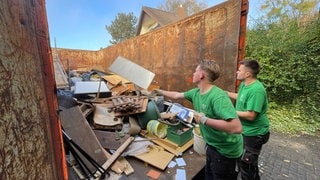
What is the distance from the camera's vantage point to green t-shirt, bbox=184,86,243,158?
160 centimetres

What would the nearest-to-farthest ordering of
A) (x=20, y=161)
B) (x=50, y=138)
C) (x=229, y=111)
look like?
1. (x=20, y=161)
2. (x=50, y=138)
3. (x=229, y=111)

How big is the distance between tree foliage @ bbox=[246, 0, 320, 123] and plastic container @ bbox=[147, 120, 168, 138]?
4.74 m

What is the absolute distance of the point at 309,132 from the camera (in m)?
5.04

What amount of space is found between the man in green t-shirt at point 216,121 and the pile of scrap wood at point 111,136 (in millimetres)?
814

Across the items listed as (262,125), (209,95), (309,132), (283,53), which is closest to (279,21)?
(283,53)

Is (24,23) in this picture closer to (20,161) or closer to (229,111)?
(20,161)

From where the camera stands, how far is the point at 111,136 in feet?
9.59

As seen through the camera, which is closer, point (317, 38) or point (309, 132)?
point (309, 132)

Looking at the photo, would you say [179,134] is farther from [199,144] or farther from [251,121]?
[251,121]

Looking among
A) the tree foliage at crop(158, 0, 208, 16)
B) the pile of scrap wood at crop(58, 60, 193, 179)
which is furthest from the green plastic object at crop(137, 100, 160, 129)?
the tree foliage at crop(158, 0, 208, 16)

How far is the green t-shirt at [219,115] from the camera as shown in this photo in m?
1.60

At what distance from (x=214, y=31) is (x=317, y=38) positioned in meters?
4.30

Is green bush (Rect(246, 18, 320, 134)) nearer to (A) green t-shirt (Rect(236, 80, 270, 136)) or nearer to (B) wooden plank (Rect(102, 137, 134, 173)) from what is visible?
(A) green t-shirt (Rect(236, 80, 270, 136))

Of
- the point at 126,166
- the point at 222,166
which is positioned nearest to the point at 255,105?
the point at 222,166
